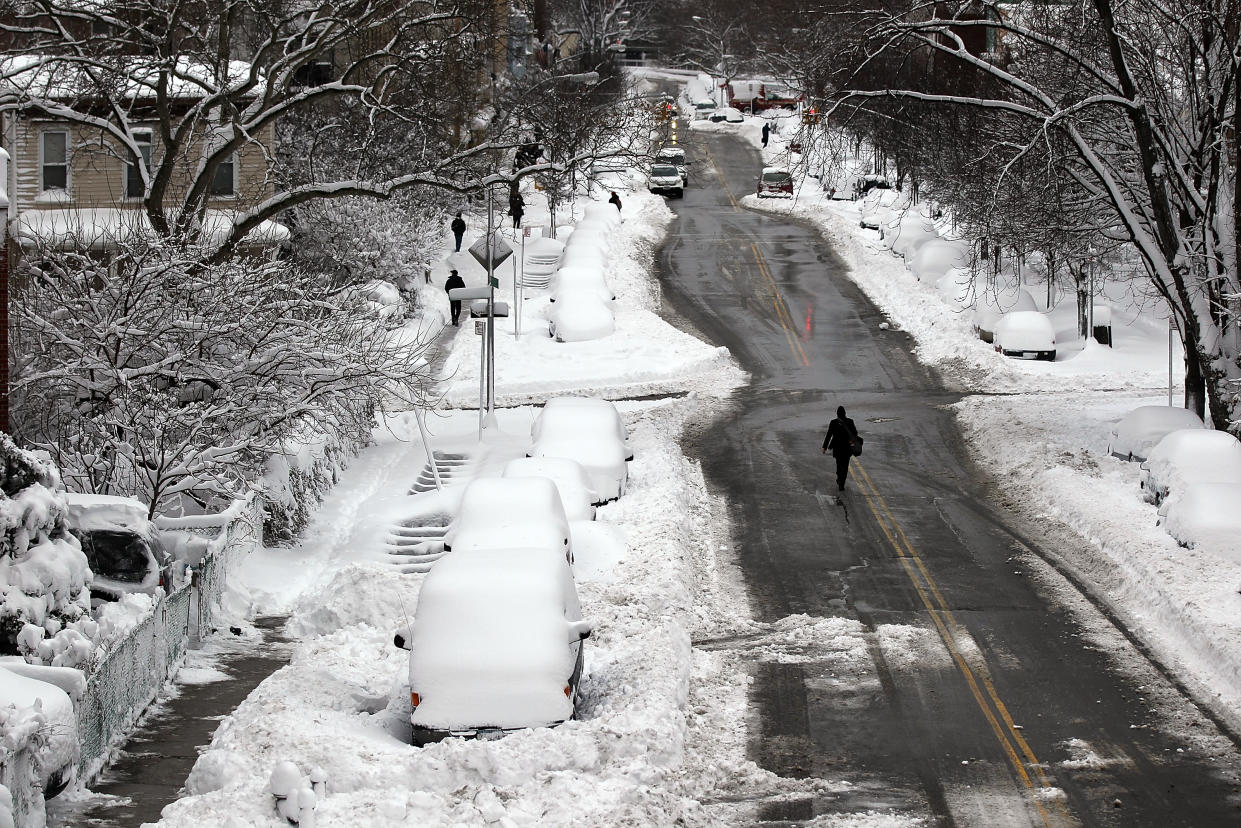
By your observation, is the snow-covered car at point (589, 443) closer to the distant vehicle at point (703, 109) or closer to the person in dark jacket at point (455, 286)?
the person in dark jacket at point (455, 286)

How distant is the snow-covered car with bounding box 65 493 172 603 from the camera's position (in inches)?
571

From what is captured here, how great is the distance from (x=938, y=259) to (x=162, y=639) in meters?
32.2

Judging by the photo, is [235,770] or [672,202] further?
[672,202]

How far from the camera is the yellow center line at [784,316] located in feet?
117

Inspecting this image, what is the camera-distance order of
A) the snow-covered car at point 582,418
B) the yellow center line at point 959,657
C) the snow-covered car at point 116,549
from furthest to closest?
the snow-covered car at point 582,418 → the snow-covered car at point 116,549 → the yellow center line at point 959,657

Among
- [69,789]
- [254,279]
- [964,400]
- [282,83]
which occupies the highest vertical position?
[282,83]

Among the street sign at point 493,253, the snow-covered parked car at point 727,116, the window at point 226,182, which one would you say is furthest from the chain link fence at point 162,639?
the snow-covered parked car at point 727,116

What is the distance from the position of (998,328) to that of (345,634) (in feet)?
74.9

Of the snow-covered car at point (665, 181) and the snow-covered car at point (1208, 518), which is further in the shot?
the snow-covered car at point (665, 181)

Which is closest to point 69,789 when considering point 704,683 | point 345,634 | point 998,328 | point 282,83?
point 345,634

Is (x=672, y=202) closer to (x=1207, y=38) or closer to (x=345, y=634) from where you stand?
(x=1207, y=38)

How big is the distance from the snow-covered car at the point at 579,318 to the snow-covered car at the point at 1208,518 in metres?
17.8

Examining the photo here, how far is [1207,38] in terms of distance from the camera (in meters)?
22.6

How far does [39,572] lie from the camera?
1268cm
